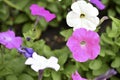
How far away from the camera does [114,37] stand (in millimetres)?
2418

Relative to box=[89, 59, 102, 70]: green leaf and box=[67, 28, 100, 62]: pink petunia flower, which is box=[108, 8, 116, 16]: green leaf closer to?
box=[89, 59, 102, 70]: green leaf

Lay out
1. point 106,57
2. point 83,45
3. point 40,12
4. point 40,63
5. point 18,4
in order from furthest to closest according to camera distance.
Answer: point 18,4
point 106,57
point 40,12
point 83,45
point 40,63

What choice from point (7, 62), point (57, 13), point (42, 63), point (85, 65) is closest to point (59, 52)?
point (85, 65)

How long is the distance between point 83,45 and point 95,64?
1.44 feet

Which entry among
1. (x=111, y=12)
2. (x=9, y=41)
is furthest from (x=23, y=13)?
Result: (x=9, y=41)

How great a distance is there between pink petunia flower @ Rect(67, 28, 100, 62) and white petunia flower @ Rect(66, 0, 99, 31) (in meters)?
0.06

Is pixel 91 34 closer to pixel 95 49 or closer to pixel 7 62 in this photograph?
pixel 95 49

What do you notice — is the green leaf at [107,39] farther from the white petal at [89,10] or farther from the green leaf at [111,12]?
the green leaf at [111,12]

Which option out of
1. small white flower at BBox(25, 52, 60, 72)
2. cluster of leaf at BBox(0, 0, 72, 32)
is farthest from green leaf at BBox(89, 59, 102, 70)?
cluster of leaf at BBox(0, 0, 72, 32)

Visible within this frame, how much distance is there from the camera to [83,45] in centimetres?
196

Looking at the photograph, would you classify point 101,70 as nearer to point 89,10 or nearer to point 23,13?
point 89,10

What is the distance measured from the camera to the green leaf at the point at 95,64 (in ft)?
7.73

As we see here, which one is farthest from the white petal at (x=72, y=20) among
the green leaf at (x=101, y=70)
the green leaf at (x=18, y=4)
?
the green leaf at (x=18, y=4)

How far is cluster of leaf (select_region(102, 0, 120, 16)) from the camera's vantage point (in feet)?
11.5
